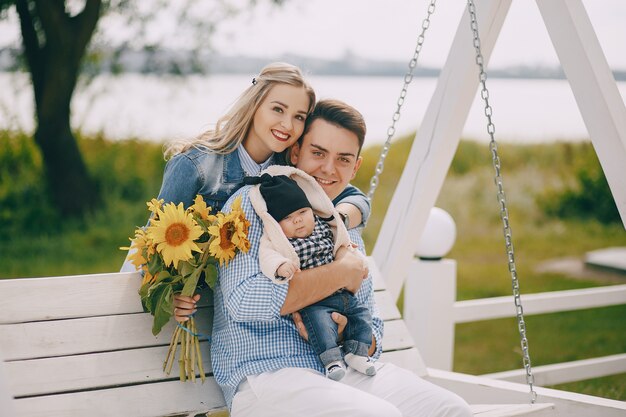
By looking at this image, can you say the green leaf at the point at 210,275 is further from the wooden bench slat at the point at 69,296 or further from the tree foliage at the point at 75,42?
the tree foliage at the point at 75,42

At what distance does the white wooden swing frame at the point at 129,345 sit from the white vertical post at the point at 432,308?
1103 millimetres

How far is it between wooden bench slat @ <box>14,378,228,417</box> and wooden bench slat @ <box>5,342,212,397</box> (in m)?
0.03

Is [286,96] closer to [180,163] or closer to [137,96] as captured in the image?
[180,163]

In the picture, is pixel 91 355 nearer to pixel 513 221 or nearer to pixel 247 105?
pixel 247 105

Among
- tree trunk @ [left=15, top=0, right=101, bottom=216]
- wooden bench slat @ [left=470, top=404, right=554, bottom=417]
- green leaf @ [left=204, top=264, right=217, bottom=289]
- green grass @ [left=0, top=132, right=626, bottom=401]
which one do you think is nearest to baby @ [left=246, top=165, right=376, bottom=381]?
green leaf @ [left=204, top=264, right=217, bottom=289]

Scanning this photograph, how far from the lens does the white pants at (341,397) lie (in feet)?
7.76

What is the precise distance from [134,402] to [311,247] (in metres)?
0.79

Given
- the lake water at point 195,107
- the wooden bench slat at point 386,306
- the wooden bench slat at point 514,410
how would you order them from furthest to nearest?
the lake water at point 195,107, the wooden bench slat at point 386,306, the wooden bench slat at point 514,410

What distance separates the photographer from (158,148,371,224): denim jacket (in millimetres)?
2926

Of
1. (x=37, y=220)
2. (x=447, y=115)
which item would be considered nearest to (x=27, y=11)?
(x=37, y=220)

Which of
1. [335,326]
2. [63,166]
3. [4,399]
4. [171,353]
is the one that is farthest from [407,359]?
[63,166]

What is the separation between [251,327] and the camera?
2.57m

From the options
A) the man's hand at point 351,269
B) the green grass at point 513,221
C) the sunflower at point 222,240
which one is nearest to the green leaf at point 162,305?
the sunflower at point 222,240

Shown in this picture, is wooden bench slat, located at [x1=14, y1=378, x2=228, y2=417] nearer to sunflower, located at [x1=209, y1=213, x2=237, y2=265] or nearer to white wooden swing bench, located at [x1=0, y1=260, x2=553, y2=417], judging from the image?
white wooden swing bench, located at [x1=0, y1=260, x2=553, y2=417]
